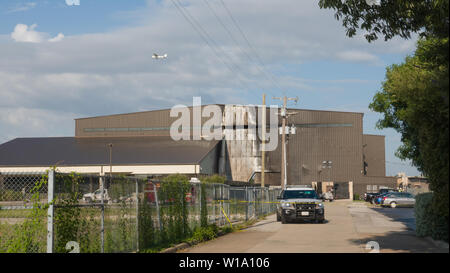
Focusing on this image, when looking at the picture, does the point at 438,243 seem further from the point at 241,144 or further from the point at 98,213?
the point at 241,144

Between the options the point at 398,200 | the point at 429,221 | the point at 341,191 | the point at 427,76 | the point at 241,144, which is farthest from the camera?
the point at 341,191

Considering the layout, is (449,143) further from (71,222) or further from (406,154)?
(406,154)

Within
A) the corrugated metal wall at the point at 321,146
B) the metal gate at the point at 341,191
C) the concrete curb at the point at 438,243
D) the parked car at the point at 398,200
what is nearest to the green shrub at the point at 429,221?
the concrete curb at the point at 438,243

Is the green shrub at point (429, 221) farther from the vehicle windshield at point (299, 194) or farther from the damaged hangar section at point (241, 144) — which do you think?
the damaged hangar section at point (241, 144)

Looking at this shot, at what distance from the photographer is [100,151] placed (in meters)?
70.1

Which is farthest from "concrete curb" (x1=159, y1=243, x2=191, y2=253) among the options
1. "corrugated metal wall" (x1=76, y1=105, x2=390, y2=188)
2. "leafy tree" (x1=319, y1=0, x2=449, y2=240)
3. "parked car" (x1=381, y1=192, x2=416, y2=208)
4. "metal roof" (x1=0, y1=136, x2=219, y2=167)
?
"corrugated metal wall" (x1=76, y1=105, x2=390, y2=188)

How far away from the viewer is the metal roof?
213 feet

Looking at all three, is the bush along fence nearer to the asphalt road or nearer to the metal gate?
the asphalt road

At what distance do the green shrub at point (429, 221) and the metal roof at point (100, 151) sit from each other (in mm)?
44811

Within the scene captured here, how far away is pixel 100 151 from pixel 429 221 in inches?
2268

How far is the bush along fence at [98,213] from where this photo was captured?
386 inches

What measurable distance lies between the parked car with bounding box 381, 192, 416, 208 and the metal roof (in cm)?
2200

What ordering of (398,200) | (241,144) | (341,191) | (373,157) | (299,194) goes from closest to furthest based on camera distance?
(299,194) → (398,200) → (241,144) → (341,191) → (373,157)

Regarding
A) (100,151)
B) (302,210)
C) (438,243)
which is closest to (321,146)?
(100,151)
